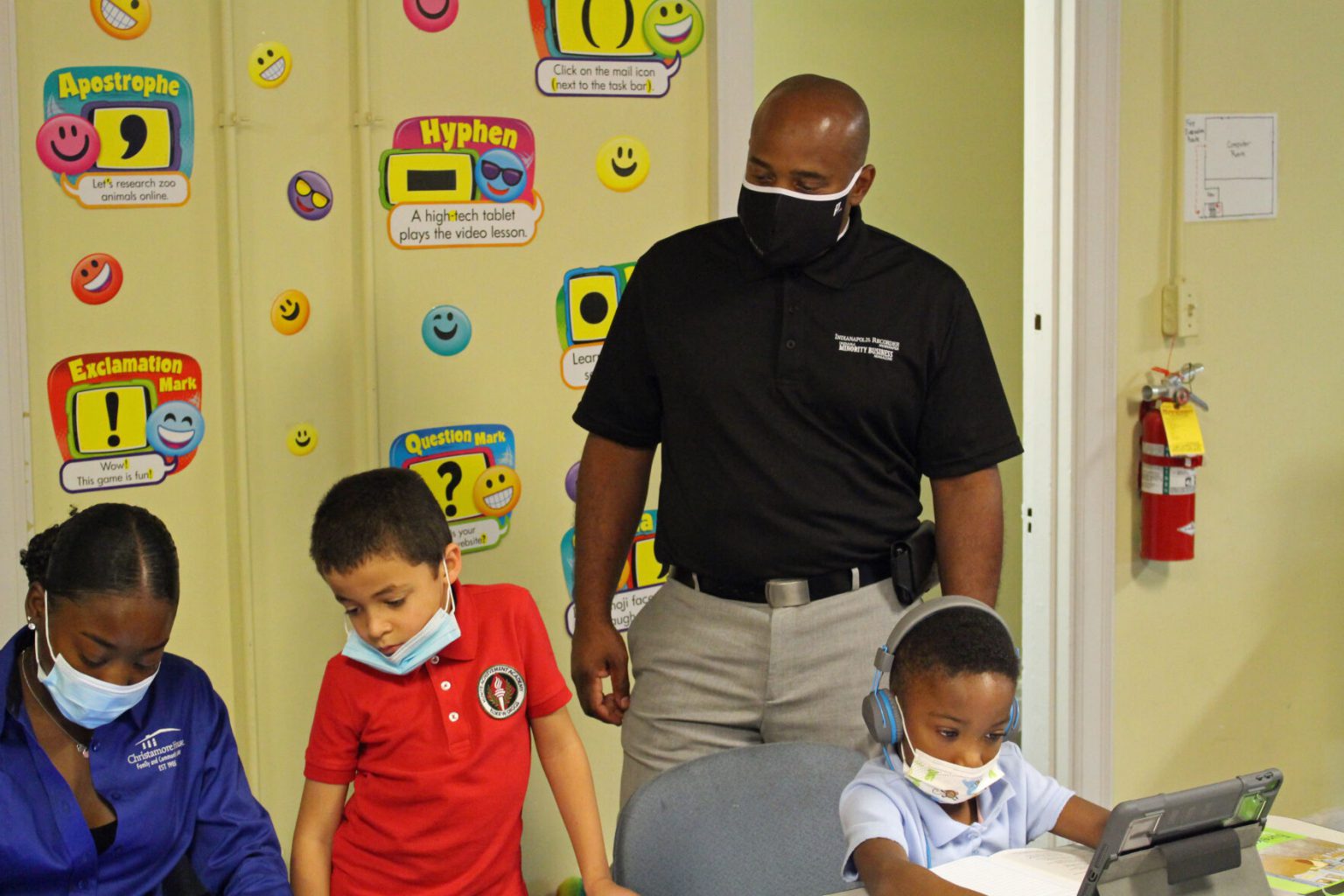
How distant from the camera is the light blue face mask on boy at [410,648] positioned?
69.4 inches

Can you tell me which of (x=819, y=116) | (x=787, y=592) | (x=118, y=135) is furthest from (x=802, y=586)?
(x=118, y=135)

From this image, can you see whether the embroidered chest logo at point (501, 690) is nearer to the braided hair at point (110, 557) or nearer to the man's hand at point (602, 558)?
the man's hand at point (602, 558)

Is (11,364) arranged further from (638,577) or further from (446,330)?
(638,577)

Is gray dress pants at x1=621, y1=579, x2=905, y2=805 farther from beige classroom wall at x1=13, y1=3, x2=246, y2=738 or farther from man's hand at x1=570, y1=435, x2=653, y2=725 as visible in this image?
beige classroom wall at x1=13, y1=3, x2=246, y2=738

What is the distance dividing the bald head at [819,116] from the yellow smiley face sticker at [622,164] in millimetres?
773

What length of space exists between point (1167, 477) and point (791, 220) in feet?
5.09

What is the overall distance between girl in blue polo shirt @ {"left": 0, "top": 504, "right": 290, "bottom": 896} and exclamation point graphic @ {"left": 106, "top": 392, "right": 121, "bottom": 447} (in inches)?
27.4

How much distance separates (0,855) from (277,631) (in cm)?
100

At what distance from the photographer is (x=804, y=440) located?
1955 millimetres

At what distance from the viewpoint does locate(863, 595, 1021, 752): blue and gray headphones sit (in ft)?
5.00

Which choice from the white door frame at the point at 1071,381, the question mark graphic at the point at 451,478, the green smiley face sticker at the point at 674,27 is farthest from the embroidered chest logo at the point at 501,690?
the white door frame at the point at 1071,381

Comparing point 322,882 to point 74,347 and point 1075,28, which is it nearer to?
point 74,347

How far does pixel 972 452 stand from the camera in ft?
6.51

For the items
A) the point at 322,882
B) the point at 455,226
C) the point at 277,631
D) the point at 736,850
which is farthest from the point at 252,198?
the point at 736,850
